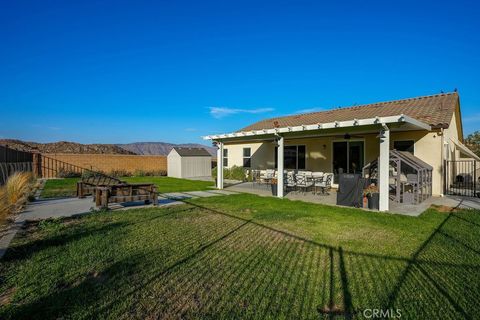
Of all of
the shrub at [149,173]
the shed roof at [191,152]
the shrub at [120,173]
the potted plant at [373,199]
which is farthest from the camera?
the shrub at [149,173]

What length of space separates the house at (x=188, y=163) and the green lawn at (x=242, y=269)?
16260mm

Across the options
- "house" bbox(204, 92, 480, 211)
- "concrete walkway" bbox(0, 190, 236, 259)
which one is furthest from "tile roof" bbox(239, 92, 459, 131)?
"concrete walkway" bbox(0, 190, 236, 259)

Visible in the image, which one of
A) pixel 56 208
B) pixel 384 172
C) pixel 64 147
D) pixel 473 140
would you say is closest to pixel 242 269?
pixel 384 172

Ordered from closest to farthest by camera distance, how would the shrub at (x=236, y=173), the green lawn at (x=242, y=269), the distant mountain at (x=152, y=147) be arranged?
the green lawn at (x=242, y=269) < the shrub at (x=236, y=173) < the distant mountain at (x=152, y=147)

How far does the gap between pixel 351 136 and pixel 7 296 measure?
496 inches

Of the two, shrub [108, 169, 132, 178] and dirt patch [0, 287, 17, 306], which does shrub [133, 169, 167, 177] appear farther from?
dirt patch [0, 287, 17, 306]

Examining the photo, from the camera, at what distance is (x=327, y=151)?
13.8 meters

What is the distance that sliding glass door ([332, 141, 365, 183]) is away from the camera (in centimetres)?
1267

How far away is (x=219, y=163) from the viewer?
14.2 metres

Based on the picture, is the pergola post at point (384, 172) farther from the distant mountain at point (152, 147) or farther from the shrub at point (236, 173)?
the distant mountain at point (152, 147)

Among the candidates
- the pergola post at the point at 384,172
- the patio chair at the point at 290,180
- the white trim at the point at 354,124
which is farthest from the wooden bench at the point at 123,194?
the pergola post at the point at 384,172

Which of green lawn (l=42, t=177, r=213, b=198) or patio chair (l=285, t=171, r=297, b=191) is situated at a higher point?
patio chair (l=285, t=171, r=297, b=191)

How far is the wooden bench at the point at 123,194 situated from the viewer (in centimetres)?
788

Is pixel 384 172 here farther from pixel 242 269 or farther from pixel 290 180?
pixel 242 269
